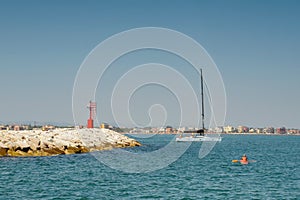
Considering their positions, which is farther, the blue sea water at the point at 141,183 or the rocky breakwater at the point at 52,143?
the rocky breakwater at the point at 52,143

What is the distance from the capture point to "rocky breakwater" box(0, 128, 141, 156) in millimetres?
65688

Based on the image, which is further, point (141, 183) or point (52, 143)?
point (52, 143)

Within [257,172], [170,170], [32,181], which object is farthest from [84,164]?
[257,172]

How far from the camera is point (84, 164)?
5522 cm

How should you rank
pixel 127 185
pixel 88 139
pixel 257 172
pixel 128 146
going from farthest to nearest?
1. pixel 128 146
2. pixel 88 139
3. pixel 257 172
4. pixel 127 185

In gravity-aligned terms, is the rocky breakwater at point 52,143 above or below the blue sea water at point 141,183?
above

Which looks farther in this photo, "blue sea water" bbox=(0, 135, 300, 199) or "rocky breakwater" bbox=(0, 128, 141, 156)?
"rocky breakwater" bbox=(0, 128, 141, 156)

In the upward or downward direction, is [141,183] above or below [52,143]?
below

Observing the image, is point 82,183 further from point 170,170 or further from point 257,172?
point 257,172

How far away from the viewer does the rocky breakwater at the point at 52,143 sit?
216ft

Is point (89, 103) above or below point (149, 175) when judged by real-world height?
above

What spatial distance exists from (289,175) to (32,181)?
27833mm

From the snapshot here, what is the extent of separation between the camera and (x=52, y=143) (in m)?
73.3

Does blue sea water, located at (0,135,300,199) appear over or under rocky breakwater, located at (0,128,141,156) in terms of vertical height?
under
